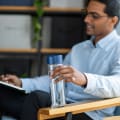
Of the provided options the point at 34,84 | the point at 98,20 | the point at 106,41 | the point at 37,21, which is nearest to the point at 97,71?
the point at 106,41

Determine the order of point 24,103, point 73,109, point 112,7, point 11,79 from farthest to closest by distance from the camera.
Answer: point 11,79
point 112,7
point 24,103
point 73,109

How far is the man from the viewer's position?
6.24ft

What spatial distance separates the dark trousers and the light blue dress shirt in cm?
12

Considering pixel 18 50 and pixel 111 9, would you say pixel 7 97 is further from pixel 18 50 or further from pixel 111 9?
pixel 18 50

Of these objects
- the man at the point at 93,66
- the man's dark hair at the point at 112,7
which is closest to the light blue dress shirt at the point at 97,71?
the man at the point at 93,66

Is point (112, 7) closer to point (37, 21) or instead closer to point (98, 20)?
point (98, 20)

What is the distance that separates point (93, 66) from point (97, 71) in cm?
5

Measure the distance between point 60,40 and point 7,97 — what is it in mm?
1400

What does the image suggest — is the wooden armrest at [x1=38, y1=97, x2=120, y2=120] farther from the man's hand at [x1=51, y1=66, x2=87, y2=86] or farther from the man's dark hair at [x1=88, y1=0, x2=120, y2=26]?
the man's dark hair at [x1=88, y1=0, x2=120, y2=26]

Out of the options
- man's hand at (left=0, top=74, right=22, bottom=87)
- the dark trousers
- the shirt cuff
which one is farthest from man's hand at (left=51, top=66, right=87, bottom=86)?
man's hand at (left=0, top=74, right=22, bottom=87)

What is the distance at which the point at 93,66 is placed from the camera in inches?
84.6

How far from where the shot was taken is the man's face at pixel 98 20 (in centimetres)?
212

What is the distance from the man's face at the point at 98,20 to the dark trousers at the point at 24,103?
458mm

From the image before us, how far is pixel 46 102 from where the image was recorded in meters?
1.99
